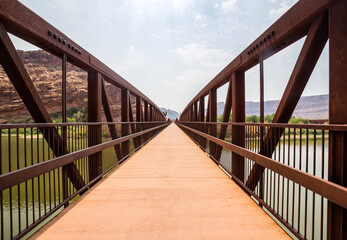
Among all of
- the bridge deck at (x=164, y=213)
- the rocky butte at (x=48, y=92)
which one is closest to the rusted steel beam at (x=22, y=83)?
the bridge deck at (x=164, y=213)

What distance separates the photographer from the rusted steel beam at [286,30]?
242 centimetres

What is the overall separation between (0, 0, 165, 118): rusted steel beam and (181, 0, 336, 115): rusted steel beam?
3548mm

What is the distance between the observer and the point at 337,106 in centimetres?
214

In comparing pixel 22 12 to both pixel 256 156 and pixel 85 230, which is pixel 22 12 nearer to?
pixel 85 230

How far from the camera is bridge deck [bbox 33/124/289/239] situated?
2.37 metres

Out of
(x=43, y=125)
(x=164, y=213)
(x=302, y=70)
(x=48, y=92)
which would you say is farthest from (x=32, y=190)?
(x=48, y=92)

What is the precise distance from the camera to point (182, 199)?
3.33 m

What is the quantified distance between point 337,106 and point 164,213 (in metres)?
2.52

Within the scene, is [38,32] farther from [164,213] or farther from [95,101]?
[164,213]

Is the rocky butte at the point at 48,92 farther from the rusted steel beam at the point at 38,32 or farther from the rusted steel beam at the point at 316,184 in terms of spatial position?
the rusted steel beam at the point at 316,184

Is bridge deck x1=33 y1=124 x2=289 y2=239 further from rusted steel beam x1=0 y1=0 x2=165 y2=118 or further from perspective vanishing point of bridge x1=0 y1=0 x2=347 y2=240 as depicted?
rusted steel beam x1=0 y1=0 x2=165 y2=118

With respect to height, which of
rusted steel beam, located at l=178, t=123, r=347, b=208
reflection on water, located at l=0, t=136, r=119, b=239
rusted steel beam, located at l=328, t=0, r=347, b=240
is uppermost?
rusted steel beam, located at l=328, t=0, r=347, b=240

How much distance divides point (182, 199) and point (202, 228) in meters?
0.88

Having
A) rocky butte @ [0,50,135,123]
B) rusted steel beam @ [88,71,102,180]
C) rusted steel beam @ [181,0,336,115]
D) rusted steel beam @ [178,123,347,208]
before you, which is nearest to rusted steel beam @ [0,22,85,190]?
rusted steel beam @ [88,71,102,180]
